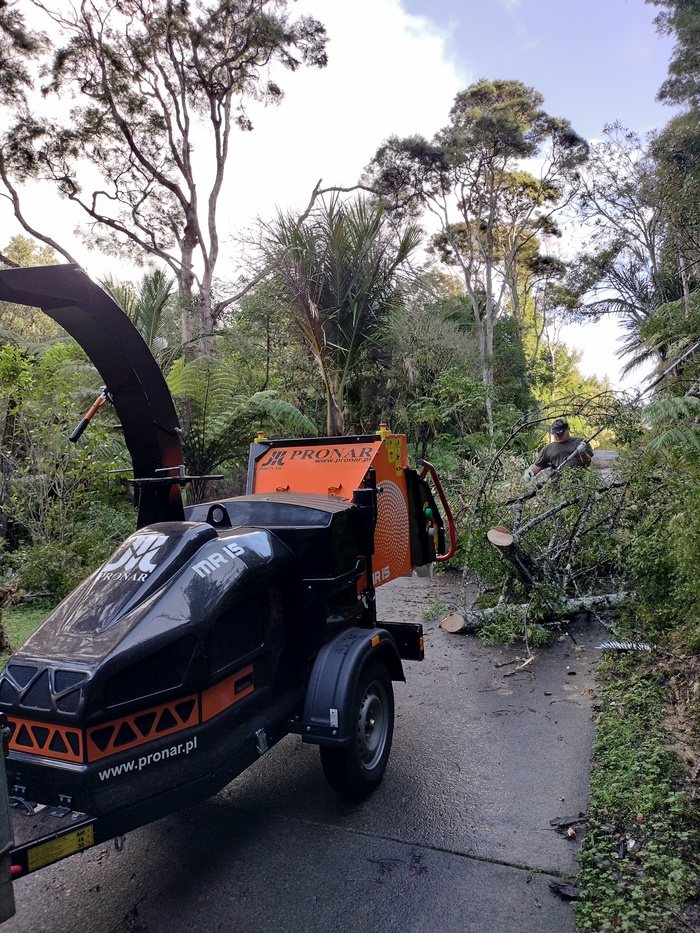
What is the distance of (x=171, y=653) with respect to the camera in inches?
104

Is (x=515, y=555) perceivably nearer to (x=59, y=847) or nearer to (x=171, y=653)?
(x=171, y=653)

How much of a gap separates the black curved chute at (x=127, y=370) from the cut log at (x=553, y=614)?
384cm

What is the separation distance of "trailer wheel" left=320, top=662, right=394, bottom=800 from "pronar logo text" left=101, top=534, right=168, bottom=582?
1.34 meters

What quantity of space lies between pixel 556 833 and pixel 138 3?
19.1m

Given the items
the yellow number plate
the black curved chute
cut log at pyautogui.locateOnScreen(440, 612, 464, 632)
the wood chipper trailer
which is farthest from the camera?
cut log at pyautogui.locateOnScreen(440, 612, 464, 632)

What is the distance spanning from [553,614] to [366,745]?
10.8 feet

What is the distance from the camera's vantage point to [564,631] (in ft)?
20.6

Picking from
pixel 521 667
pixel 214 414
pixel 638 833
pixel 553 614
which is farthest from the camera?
pixel 214 414

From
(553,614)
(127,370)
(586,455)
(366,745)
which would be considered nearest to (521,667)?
(553,614)

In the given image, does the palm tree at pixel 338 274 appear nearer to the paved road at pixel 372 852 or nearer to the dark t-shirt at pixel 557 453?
the dark t-shirt at pixel 557 453

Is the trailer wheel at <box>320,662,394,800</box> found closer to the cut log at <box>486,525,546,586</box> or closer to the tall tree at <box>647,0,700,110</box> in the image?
the cut log at <box>486,525,546,586</box>

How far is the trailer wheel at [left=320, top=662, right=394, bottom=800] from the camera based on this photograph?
3.46 metres

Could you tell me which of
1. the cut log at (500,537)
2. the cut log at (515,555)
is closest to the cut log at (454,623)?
the cut log at (515,555)

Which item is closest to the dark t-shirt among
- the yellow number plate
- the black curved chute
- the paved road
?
the paved road
